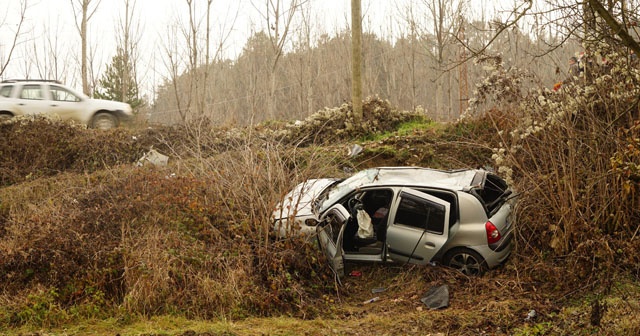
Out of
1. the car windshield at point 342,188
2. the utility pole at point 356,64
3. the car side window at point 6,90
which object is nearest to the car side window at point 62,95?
the car side window at point 6,90

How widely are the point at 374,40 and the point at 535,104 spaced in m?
32.0

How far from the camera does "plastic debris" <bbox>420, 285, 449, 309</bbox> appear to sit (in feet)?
26.6

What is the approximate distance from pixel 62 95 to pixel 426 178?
1261 centimetres

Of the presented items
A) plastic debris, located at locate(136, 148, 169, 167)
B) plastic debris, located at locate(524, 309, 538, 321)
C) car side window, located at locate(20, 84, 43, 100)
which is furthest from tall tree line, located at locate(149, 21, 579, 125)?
plastic debris, located at locate(524, 309, 538, 321)

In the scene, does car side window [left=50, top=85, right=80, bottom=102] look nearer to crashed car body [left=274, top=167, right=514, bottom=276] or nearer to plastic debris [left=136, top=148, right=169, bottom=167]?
plastic debris [left=136, top=148, right=169, bottom=167]

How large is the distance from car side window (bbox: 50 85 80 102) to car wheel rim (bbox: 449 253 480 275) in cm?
1328

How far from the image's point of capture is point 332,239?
870cm

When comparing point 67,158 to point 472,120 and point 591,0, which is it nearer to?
point 472,120

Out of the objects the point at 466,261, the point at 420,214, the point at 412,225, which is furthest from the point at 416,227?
the point at 466,261

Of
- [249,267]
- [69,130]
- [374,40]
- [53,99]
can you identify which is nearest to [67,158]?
[69,130]

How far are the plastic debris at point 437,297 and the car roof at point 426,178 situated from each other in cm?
154

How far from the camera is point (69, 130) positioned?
52.7ft

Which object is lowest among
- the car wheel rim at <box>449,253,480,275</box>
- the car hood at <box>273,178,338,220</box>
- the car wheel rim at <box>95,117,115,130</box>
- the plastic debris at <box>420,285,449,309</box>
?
the plastic debris at <box>420,285,449,309</box>

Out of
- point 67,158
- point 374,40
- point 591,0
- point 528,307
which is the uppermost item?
point 374,40
